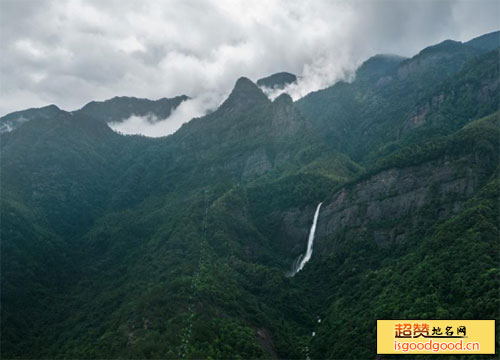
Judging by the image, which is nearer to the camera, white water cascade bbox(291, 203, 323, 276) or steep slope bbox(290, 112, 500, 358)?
steep slope bbox(290, 112, 500, 358)

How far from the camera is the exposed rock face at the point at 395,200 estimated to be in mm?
131000

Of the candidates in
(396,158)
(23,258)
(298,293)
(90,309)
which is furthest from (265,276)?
(23,258)

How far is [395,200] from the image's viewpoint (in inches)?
5615

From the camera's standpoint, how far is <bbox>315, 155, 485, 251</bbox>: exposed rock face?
13100 cm

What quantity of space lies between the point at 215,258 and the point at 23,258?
6021 cm

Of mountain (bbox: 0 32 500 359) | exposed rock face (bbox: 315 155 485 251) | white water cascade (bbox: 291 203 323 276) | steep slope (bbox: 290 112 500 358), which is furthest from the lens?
white water cascade (bbox: 291 203 323 276)

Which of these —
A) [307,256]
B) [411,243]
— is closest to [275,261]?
[307,256]

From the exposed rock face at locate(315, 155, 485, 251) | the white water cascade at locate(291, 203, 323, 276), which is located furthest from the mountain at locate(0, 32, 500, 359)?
the white water cascade at locate(291, 203, 323, 276)

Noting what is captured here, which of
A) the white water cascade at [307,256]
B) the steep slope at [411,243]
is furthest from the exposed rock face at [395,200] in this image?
the white water cascade at [307,256]

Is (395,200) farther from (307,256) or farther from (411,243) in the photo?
(307,256)

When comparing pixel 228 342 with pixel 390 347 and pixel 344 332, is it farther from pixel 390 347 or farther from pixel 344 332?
pixel 390 347

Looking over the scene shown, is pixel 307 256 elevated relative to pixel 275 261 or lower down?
elevated

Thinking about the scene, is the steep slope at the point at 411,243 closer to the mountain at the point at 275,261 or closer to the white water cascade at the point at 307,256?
the mountain at the point at 275,261

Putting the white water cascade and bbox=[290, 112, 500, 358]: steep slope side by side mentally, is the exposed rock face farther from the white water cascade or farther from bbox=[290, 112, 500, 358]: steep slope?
the white water cascade
